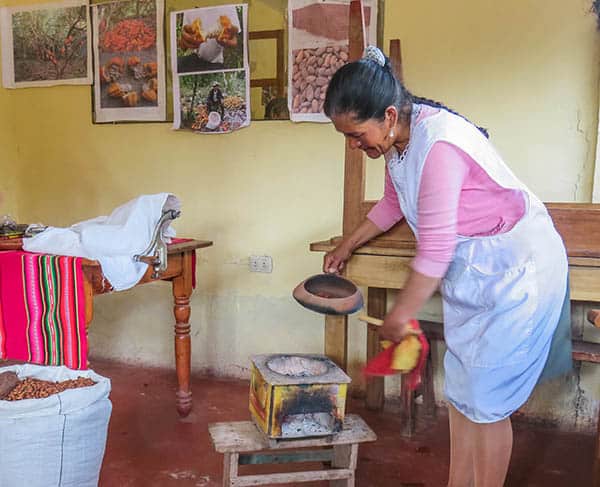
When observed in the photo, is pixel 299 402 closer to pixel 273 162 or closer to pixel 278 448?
pixel 278 448

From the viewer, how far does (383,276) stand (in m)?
1.93

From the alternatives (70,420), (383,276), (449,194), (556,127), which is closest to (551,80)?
(556,127)

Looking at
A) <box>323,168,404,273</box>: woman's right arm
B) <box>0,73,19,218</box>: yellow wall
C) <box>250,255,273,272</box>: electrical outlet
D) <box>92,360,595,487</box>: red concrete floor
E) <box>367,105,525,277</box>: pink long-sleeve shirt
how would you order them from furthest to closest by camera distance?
<box>0,73,19,218</box>: yellow wall, <box>250,255,273,272</box>: electrical outlet, <box>92,360,595,487</box>: red concrete floor, <box>323,168,404,273</box>: woman's right arm, <box>367,105,525,277</box>: pink long-sleeve shirt

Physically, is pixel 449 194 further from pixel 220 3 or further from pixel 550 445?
pixel 220 3

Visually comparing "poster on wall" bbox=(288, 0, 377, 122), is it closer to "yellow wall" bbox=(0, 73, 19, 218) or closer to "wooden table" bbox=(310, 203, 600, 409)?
"wooden table" bbox=(310, 203, 600, 409)

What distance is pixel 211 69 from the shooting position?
112 inches

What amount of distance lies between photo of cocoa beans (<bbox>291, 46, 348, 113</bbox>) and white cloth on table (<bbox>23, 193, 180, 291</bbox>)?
0.87 m

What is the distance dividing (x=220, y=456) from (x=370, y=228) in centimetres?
107

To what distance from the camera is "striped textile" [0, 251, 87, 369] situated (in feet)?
6.38

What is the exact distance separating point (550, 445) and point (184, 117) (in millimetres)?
2256

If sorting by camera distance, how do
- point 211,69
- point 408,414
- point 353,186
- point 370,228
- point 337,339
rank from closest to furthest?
point 370,228 < point 353,186 < point 337,339 < point 408,414 < point 211,69

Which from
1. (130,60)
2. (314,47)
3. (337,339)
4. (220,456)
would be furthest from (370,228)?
(130,60)

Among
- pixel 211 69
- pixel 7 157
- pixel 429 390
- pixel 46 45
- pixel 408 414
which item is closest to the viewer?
pixel 408 414

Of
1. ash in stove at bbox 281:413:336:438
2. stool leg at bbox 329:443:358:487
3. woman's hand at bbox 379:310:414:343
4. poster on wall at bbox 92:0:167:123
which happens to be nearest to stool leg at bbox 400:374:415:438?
stool leg at bbox 329:443:358:487
